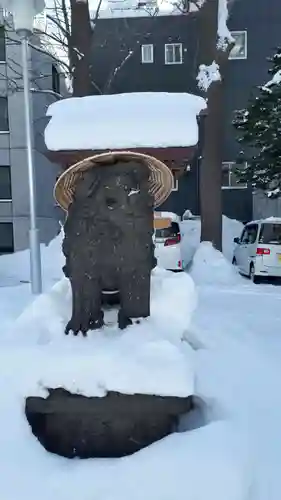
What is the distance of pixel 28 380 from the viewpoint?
2699 mm

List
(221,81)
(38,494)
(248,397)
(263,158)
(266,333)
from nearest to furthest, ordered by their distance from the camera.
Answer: (38,494)
(248,397)
(266,333)
(221,81)
(263,158)

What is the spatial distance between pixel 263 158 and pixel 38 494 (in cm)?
1150

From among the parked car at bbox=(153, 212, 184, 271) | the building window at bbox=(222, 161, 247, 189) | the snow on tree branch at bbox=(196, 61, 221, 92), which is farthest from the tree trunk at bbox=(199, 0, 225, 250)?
the building window at bbox=(222, 161, 247, 189)

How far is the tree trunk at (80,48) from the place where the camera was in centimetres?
1083

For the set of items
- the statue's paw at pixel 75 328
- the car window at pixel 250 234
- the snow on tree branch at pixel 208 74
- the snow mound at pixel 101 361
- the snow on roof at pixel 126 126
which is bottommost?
the car window at pixel 250 234

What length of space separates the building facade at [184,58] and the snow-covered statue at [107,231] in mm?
15923

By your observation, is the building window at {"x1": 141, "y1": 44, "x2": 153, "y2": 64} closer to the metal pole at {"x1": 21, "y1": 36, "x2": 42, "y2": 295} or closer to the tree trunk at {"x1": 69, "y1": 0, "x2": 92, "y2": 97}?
the tree trunk at {"x1": 69, "y1": 0, "x2": 92, "y2": 97}

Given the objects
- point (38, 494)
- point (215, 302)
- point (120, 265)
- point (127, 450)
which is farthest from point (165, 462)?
point (215, 302)

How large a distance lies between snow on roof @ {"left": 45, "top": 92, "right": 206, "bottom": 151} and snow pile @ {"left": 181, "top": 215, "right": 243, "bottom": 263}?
34.8 ft

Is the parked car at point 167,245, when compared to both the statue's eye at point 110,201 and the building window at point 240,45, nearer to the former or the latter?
the statue's eye at point 110,201

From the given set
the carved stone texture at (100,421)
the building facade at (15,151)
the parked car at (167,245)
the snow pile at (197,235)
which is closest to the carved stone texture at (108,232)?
the carved stone texture at (100,421)

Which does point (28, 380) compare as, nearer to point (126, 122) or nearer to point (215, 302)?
point (126, 122)

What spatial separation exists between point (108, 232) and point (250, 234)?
9.13 meters

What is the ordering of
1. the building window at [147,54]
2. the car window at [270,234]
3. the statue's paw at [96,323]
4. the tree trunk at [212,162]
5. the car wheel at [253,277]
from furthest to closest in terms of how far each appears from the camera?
the building window at [147,54], the tree trunk at [212,162], the car wheel at [253,277], the car window at [270,234], the statue's paw at [96,323]
